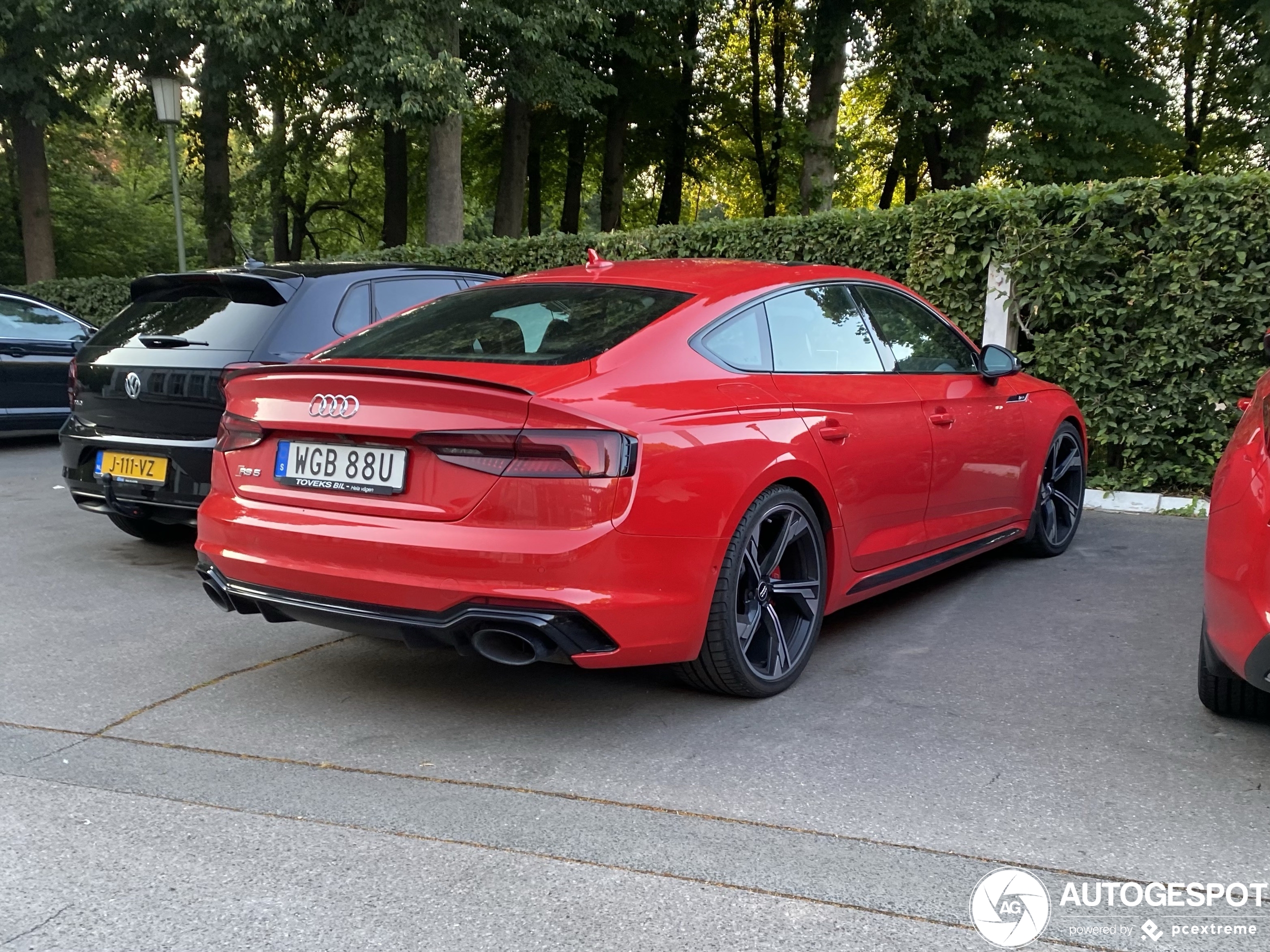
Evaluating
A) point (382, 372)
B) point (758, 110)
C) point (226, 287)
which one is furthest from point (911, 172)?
point (382, 372)

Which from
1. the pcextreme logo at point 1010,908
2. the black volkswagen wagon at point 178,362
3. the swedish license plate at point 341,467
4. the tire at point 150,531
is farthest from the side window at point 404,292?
the pcextreme logo at point 1010,908

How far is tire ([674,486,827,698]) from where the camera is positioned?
12.3 ft

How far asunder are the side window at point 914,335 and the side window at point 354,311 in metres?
2.65

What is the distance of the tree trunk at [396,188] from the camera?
896 inches

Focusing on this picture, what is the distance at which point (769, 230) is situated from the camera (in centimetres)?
991

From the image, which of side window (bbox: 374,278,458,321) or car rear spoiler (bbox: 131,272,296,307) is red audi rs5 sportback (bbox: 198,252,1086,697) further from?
side window (bbox: 374,278,458,321)

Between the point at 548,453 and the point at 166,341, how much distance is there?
342cm

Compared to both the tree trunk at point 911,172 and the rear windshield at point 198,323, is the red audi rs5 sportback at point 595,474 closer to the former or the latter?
the rear windshield at point 198,323

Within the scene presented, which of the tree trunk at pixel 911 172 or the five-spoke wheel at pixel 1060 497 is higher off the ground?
the tree trunk at pixel 911 172

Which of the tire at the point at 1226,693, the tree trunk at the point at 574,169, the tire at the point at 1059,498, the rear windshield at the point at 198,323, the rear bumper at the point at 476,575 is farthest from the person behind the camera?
the tree trunk at the point at 574,169

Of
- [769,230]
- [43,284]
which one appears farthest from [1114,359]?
[43,284]

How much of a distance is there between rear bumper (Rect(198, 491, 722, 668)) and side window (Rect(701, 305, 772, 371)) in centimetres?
77

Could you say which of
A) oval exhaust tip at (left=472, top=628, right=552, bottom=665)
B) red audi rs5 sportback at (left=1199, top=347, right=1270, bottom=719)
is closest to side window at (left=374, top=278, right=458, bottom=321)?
oval exhaust tip at (left=472, top=628, right=552, bottom=665)

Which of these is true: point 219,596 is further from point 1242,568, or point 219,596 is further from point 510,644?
point 1242,568
